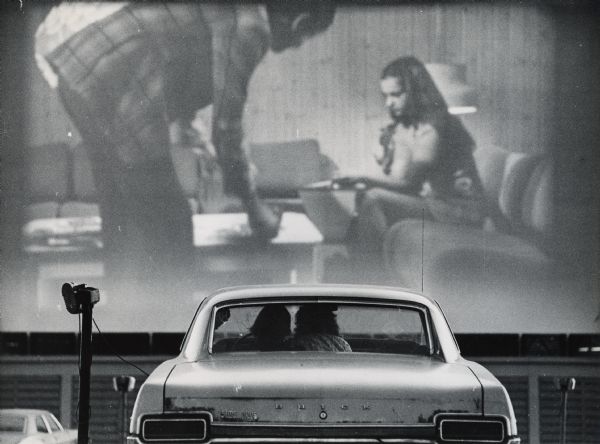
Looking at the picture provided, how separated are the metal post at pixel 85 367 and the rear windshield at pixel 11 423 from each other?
17.3ft

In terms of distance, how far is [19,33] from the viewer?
44.1ft

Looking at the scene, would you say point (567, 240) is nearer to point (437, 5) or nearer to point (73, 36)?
point (437, 5)

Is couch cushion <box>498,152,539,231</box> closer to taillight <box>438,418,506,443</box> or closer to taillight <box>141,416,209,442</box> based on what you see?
taillight <box>438,418,506,443</box>

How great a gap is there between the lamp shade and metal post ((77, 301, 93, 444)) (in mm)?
8861

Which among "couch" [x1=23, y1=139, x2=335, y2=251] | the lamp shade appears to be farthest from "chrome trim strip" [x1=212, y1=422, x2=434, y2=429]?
the lamp shade

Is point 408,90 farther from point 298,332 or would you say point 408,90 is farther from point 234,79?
point 298,332

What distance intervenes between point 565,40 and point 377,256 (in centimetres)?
325

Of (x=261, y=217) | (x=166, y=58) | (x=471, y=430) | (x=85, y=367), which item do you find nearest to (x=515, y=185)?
(x=261, y=217)

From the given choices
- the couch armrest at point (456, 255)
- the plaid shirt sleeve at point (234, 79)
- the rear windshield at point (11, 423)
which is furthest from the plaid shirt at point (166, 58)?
the rear windshield at point (11, 423)

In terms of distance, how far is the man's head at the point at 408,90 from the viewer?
13.0 metres

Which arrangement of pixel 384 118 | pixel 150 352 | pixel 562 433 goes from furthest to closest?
pixel 562 433 < pixel 384 118 < pixel 150 352

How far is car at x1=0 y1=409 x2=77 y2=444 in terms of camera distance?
31.2 feet

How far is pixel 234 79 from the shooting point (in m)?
13.2

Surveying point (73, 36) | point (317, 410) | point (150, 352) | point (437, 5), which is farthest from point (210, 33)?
point (317, 410)
